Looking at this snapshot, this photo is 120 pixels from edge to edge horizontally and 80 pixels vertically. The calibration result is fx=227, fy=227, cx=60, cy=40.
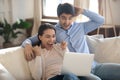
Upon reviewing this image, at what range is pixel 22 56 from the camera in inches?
81.0

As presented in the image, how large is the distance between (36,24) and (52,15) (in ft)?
1.33

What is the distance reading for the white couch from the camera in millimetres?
1956

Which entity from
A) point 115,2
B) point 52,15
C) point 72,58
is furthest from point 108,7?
point 72,58

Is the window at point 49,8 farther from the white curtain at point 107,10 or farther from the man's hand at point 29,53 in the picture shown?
the man's hand at point 29,53

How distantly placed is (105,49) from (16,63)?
95 centimetres

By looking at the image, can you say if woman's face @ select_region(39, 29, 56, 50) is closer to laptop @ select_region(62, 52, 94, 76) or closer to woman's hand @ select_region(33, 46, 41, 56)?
woman's hand @ select_region(33, 46, 41, 56)

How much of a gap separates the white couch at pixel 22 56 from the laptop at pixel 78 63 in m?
0.42

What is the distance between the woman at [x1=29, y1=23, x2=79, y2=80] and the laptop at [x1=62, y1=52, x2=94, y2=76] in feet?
0.46

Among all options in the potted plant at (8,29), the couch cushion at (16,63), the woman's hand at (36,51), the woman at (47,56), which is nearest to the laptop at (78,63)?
the woman at (47,56)

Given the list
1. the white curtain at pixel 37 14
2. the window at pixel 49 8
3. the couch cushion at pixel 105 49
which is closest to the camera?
the couch cushion at pixel 105 49

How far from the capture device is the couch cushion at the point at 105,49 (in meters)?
2.35

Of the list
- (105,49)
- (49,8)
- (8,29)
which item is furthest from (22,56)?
(49,8)

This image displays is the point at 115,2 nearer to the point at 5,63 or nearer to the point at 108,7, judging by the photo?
the point at 108,7

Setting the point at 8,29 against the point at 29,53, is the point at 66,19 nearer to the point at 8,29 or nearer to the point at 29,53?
the point at 29,53
